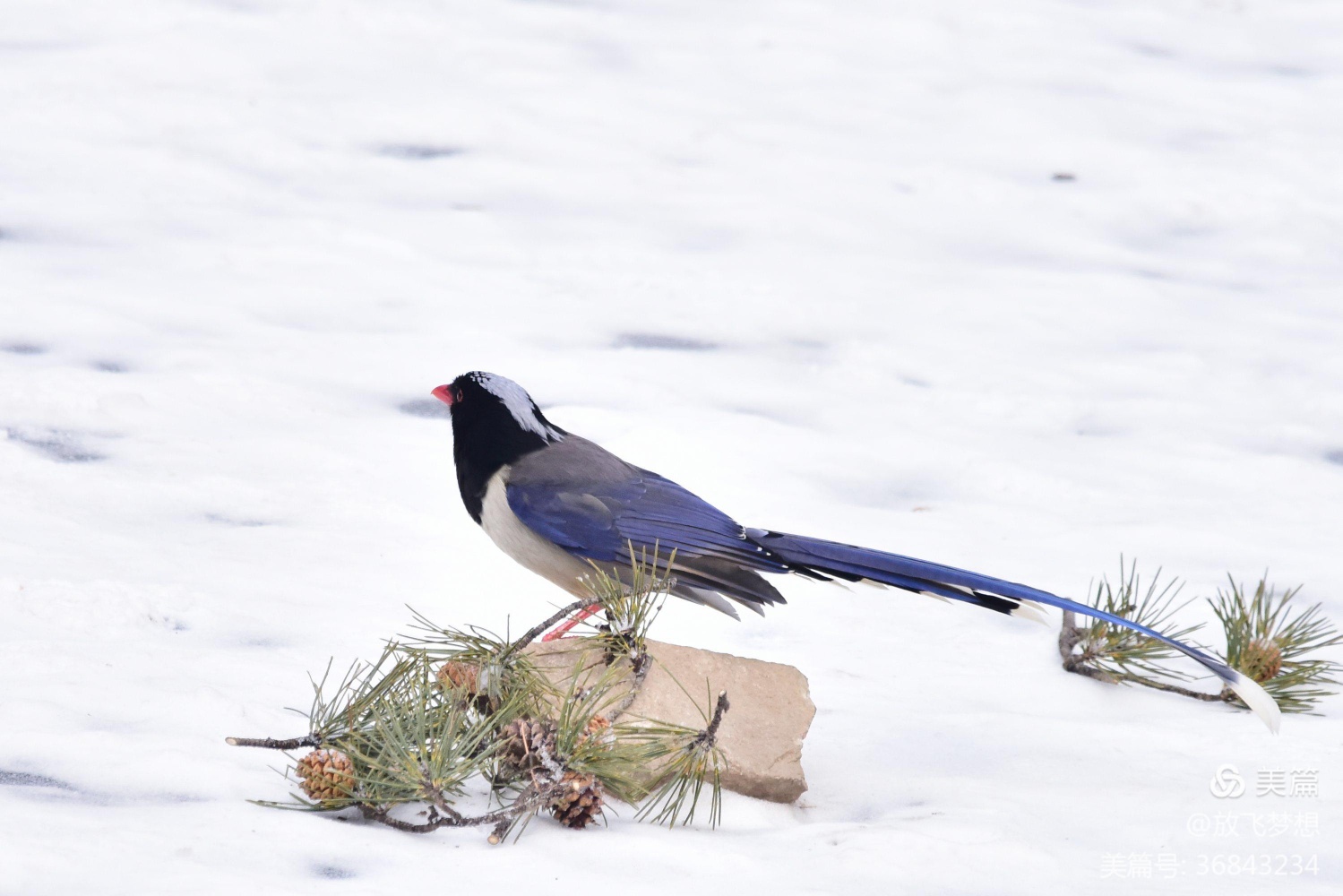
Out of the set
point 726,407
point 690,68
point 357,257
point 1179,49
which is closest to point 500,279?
point 357,257

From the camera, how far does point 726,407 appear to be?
5.92m

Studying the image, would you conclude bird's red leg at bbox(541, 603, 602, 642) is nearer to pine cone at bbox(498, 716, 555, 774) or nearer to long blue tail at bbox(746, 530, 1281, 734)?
pine cone at bbox(498, 716, 555, 774)

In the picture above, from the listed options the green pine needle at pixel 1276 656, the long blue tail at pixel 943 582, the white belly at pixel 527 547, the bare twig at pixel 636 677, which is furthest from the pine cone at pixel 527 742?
the green pine needle at pixel 1276 656

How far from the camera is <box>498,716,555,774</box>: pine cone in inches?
109

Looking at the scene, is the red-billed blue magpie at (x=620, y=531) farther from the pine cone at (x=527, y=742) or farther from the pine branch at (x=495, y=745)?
the pine cone at (x=527, y=742)

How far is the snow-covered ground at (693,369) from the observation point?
296cm

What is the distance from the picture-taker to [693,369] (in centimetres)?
623

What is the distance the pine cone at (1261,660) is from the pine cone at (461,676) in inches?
83.2

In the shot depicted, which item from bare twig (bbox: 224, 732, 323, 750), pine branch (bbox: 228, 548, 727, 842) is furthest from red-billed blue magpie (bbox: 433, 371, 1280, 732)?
bare twig (bbox: 224, 732, 323, 750)

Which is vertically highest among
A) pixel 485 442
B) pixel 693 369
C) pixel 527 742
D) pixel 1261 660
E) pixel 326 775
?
pixel 693 369

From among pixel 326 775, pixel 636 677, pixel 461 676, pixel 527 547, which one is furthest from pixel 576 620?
pixel 326 775

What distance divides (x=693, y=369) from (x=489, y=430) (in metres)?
2.59

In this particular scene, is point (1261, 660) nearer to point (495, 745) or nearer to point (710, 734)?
point (710, 734)

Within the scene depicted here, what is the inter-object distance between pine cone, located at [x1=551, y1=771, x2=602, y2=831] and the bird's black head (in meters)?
1.11
